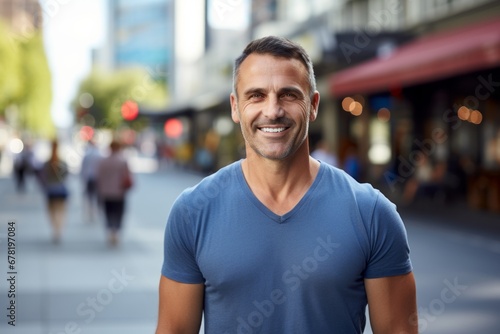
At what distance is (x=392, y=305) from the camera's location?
275 cm

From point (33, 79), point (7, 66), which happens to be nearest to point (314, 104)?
point (7, 66)

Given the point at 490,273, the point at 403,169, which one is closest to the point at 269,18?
the point at 403,169

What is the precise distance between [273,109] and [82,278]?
930cm

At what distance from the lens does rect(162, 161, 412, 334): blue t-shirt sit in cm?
264

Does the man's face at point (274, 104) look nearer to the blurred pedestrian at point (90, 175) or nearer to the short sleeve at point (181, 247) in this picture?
the short sleeve at point (181, 247)

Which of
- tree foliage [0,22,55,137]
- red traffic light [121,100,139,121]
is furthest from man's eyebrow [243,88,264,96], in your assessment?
tree foliage [0,22,55,137]

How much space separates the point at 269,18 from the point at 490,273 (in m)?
41.1

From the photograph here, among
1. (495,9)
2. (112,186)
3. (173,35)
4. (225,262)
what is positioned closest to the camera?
(225,262)

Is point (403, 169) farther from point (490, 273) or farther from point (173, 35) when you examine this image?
point (173, 35)

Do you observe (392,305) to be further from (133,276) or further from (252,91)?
(133,276)

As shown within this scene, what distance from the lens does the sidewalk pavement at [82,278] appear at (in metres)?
8.61

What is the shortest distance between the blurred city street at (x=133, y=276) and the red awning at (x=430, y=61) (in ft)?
10.9

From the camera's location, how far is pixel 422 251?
47.8 ft

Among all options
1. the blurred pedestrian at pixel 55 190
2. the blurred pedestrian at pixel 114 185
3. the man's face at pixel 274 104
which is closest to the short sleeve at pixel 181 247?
the man's face at pixel 274 104
